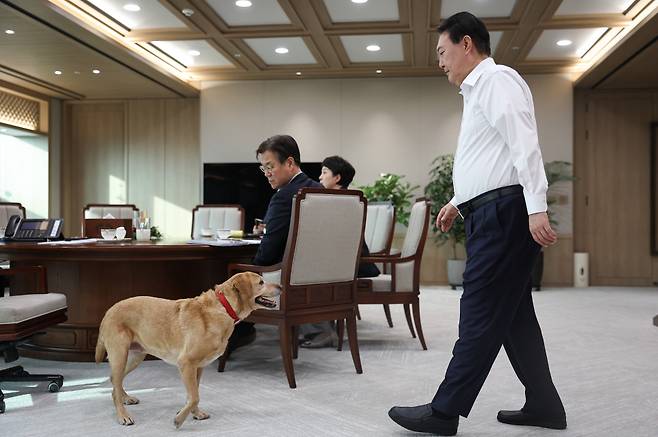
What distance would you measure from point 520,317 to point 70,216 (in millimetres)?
8979

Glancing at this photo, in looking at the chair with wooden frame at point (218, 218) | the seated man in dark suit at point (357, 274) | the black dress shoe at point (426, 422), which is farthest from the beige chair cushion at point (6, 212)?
the black dress shoe at point (426, 422)

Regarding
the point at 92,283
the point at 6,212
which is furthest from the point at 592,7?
the point at 6,212

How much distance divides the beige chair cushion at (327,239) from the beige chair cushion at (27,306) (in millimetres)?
1174

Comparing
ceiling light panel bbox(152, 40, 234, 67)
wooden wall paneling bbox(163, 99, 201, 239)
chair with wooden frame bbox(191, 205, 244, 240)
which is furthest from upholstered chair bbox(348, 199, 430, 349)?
wooden wall paneling bbox(163, 99, 201, 239)

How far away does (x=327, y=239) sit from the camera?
3260 millimetres

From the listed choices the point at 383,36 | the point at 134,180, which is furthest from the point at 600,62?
the point at 134,180

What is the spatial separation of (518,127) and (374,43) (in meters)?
5.86

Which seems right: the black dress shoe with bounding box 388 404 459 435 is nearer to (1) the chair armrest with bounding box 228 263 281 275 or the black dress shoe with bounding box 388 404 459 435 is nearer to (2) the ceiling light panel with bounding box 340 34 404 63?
(1) the chair armrest with bounding box 228 263 281 275

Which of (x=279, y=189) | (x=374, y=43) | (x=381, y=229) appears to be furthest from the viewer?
(x=374, y=43)

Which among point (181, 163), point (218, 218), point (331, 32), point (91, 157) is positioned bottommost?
point (218, 218)

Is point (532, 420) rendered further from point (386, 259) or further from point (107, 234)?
point (107, 234)

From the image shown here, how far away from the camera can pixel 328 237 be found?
326 centimetres

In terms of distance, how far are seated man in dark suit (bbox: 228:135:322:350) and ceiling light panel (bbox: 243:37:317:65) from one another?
430cm

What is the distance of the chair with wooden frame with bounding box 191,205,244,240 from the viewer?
19.4 feet
